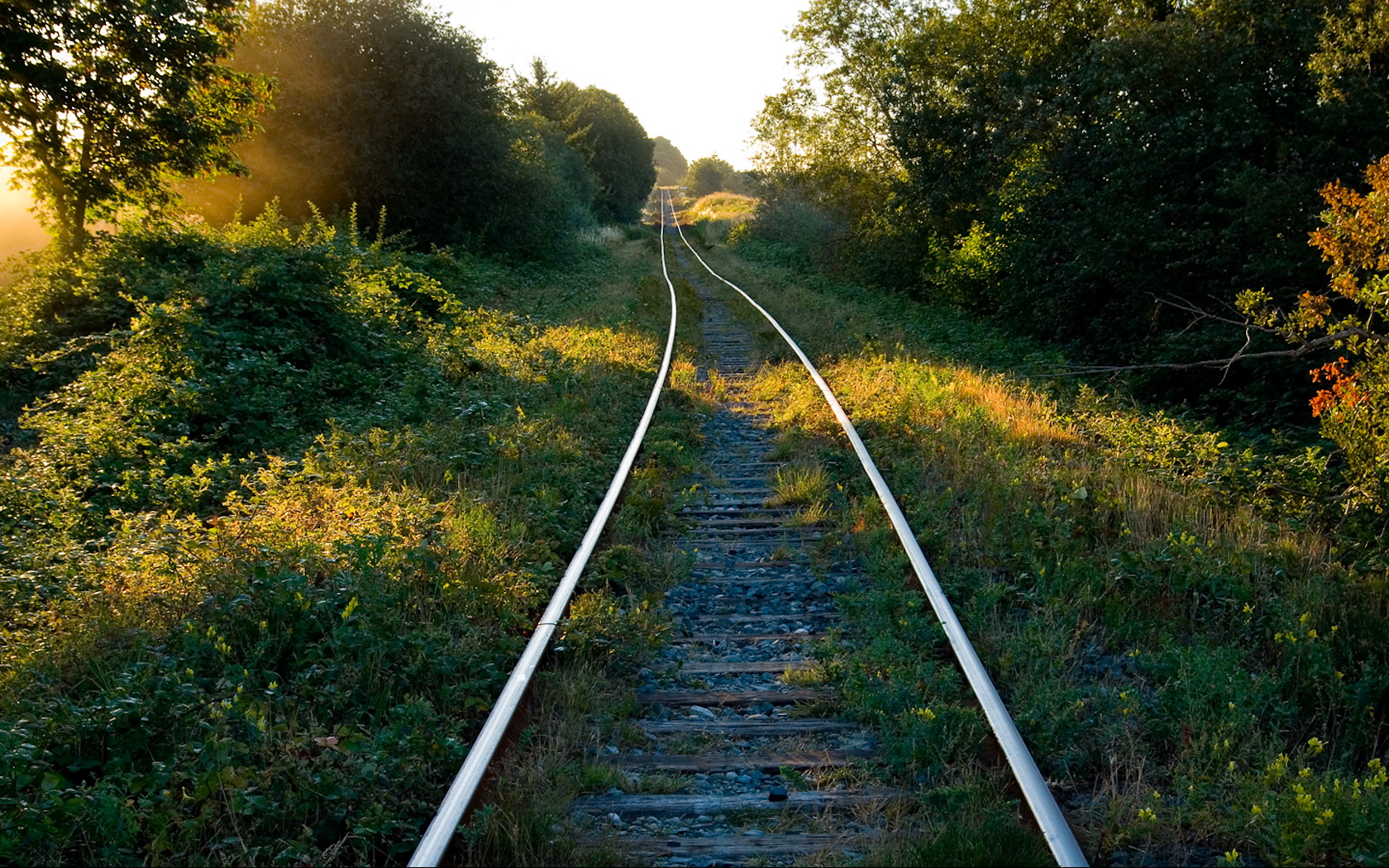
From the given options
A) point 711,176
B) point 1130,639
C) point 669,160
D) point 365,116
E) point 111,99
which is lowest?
point 1130,639

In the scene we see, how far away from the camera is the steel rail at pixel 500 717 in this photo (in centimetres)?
271

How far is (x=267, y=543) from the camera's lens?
5113mm

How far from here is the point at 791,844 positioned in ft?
9.91

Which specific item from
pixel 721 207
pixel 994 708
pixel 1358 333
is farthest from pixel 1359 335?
pixel 721 207

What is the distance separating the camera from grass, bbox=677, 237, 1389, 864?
3068mm

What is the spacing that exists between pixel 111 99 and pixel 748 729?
1158 cm

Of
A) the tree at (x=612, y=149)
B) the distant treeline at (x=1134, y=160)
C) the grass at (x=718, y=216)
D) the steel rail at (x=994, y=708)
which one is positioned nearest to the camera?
the steel rail at (x=994, y=708)

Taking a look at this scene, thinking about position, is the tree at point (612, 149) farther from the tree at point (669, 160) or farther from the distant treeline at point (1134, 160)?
the tree at point (669, 160)

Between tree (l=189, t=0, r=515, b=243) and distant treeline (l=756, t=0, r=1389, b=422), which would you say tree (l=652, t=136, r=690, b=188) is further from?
distant treeline (l=756, t=0, r=1389, b=422)

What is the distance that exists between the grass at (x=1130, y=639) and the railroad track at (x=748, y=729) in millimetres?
146

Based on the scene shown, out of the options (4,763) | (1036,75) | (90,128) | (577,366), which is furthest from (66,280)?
(1036,75)

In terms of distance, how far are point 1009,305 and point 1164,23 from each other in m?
5.07

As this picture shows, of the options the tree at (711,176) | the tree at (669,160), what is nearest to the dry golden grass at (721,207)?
the tree at (711,176)

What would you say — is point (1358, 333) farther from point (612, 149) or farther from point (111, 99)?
point (612, 149)
